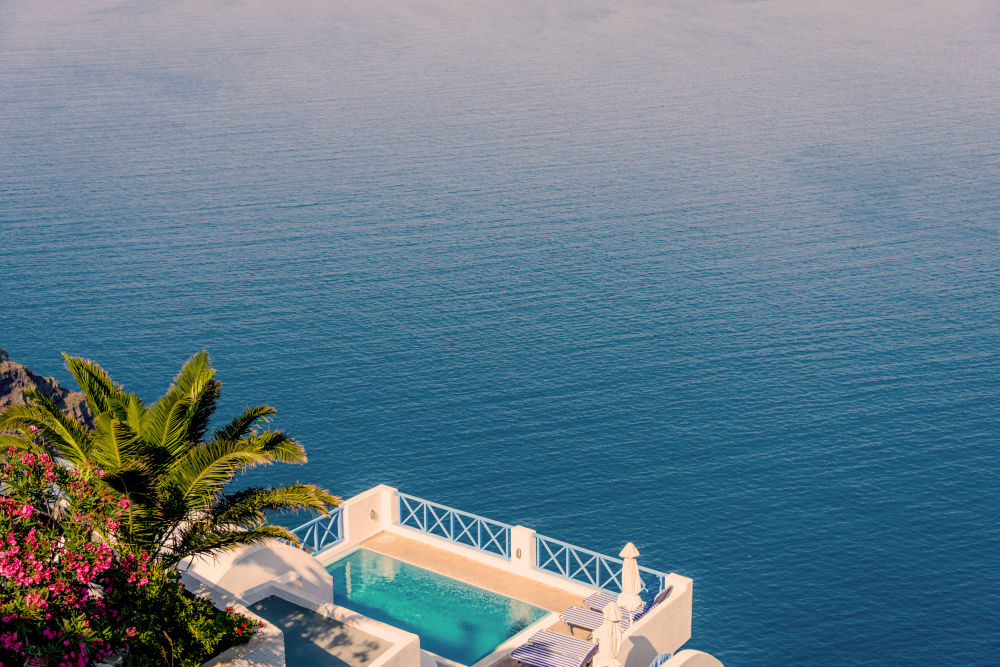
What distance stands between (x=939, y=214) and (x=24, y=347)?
59.5 metres

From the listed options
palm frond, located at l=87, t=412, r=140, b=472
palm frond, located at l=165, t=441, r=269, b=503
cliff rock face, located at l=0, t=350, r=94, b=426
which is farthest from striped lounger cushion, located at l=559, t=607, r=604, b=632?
cliff rock face, located at l=0, t=350, r=94, b=426

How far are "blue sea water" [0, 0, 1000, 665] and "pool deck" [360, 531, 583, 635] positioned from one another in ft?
40.8

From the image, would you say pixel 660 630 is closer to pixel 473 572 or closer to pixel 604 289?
pixel 473 572

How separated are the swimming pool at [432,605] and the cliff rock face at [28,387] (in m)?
28.9

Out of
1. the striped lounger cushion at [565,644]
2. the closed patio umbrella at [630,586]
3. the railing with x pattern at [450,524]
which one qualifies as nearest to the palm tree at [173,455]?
the striped lounger cushion at [565,644]

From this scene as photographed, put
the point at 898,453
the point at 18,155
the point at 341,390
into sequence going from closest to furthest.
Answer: the point at 898,453, the point at 341,390, the point at 18,155

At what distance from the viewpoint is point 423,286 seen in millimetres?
66750

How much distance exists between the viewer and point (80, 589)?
14719 millimetres

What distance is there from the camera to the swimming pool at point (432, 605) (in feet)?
80.0

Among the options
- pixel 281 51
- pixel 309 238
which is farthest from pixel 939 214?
pixel 281 51

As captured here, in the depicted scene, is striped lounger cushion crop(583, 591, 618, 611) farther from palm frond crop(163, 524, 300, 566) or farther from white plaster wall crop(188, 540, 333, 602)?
palm frond crop(163, 524, 300, 566)

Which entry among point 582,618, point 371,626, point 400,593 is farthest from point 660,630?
point 371,626

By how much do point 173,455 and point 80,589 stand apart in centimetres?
286

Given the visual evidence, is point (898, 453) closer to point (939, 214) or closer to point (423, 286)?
point (423, 286)
